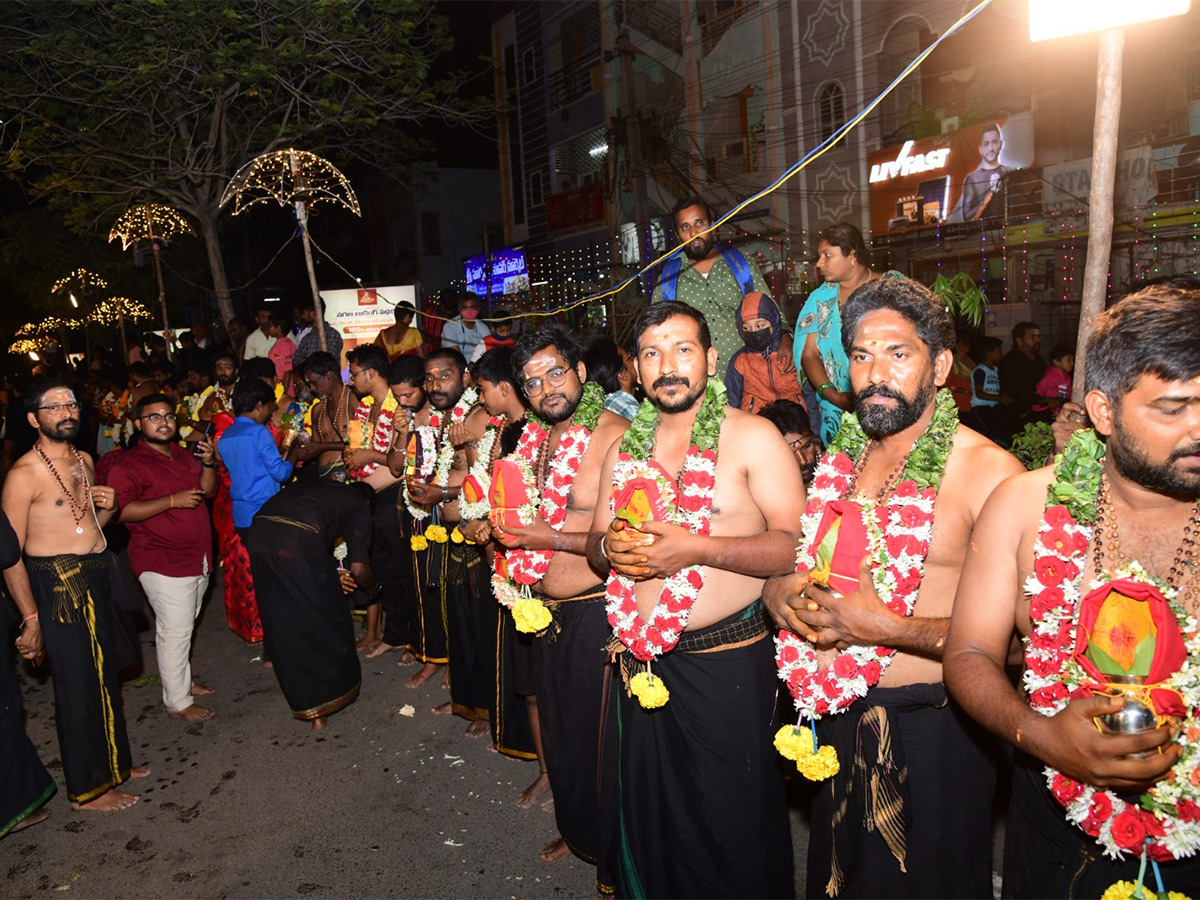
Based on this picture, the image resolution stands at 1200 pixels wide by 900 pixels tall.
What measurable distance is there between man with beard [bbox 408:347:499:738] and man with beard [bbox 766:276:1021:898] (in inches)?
121

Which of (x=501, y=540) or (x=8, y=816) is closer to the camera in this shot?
(x=501, y=540)

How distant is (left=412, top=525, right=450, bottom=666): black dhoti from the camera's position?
6.00 meters

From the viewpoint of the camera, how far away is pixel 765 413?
495 cm

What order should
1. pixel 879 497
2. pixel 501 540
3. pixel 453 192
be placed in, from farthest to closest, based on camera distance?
pixel 453 192
pixel 501 540
pixel 879 497

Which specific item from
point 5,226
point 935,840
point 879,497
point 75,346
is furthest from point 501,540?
point 75,346

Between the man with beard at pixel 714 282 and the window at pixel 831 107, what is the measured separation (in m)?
13.2

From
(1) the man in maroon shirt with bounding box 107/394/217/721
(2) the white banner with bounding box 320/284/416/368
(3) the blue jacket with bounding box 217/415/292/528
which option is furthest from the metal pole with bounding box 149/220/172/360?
(1) the man in maroon shirt with bounding box 107/394/217/721

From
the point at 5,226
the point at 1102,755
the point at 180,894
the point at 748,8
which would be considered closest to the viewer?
the point at 1102,755

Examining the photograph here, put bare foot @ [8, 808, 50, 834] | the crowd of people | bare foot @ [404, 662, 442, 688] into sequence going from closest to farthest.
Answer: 1. the crowd of people
2. bare foot @ [8, 808, 50, 834]
3. bare foot @ [404, 662, 442, 688]

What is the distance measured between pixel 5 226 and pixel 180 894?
23.7 m

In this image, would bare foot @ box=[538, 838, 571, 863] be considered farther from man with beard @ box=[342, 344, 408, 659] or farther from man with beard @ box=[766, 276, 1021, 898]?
man with beard @ box=[342, 344, 408, 659]

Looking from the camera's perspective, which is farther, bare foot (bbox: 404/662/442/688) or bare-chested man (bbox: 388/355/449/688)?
bare foot (bbox: 404/662/442/688)

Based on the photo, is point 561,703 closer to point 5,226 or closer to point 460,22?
point 5,226

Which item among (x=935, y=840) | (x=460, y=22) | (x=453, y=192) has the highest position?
(x=460, y=22)
